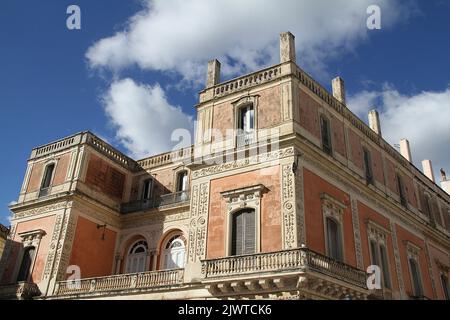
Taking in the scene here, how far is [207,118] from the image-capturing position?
2012 cm

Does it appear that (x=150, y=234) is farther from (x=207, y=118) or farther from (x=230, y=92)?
(x=230, y=92)

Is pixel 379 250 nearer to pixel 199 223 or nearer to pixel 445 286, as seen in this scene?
pixel 445 286

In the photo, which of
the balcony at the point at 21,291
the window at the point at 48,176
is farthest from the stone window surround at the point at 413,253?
the window at the point at 48,176

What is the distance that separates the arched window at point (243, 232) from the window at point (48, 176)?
40.0 feet

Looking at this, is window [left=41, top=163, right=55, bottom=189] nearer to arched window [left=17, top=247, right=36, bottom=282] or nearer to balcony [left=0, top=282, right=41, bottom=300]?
arched window [left=17, top=247, right=36, bottom=282]

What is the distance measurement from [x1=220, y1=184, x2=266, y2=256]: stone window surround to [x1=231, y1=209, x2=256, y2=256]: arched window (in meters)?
0.18

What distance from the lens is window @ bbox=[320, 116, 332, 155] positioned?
1945 cm

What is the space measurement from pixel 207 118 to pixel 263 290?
27.7ft

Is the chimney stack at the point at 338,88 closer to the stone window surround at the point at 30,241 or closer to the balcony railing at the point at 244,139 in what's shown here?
the balcony railing at the point at 244,139

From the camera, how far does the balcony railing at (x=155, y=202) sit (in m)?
23.4

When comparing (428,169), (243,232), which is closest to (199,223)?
(243,232)

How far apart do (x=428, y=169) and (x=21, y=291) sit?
29.3m

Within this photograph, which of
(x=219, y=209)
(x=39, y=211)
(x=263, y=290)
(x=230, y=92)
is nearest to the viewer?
(x=263, y=290)
